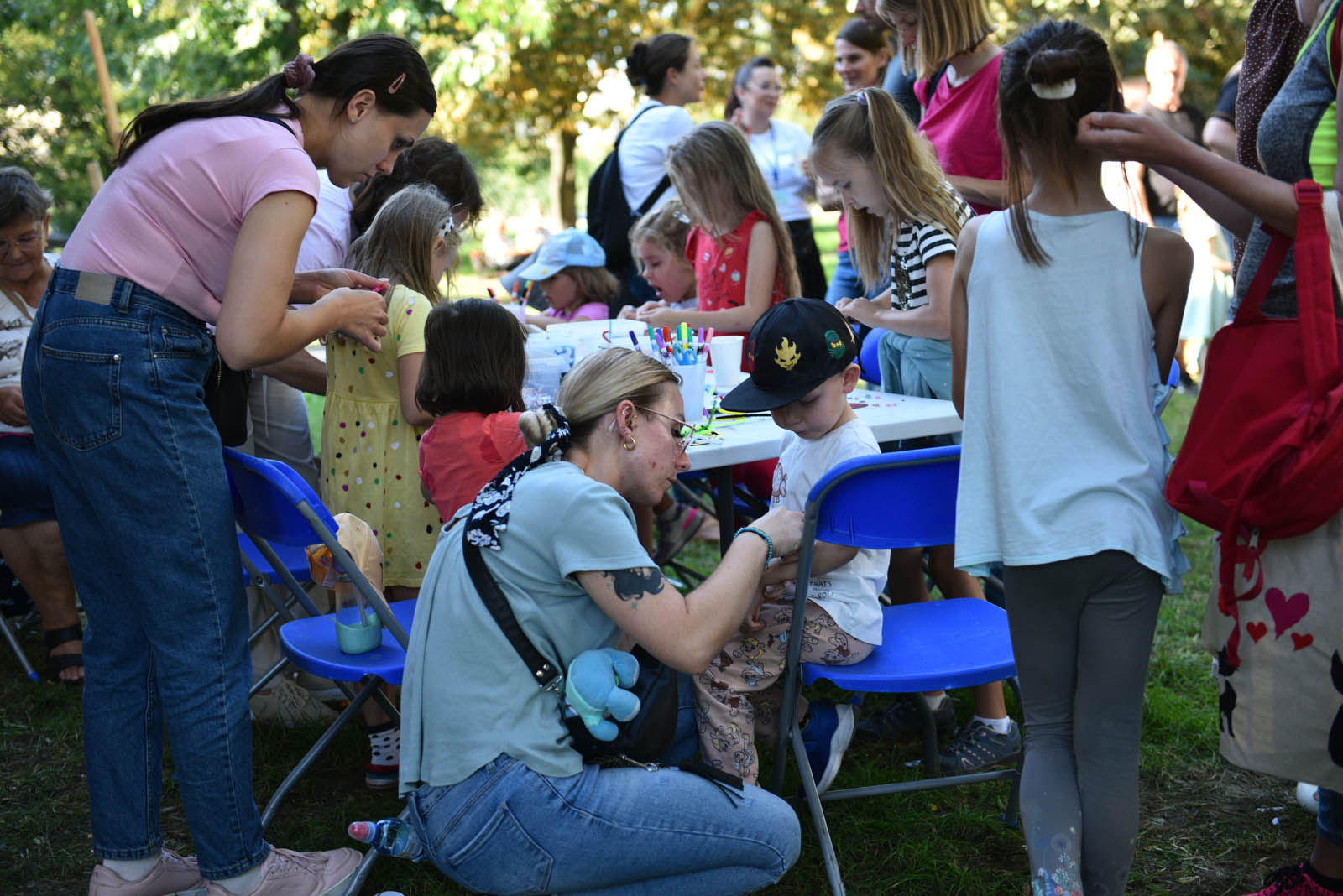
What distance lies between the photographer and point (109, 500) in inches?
76.7

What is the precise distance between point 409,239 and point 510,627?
1.34m

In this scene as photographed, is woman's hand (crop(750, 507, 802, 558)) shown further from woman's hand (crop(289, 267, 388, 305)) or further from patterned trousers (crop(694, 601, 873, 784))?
woman's hand (crop(289, 267, 388, 305))

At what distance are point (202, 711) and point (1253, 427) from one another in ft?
5.67

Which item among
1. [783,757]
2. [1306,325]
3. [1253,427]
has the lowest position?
[783,757]

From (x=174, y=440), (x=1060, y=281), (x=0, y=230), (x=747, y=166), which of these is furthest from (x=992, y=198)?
(x=0, y=230)

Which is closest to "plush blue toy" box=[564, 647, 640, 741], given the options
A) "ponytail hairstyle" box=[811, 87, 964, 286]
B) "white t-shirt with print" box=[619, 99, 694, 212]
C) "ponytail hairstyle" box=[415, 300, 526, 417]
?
"ponytail hairstyle" box=[415, 300, 526, 417]

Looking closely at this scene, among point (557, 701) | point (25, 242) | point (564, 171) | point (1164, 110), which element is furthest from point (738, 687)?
point (564, 171)

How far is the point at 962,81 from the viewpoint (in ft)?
11.0

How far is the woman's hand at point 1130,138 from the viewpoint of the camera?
1.65 meters

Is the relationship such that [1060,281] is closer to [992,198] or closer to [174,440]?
[174,440]

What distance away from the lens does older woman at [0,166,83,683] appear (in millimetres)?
3707

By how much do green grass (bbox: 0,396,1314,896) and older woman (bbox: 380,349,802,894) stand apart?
0.55 meters

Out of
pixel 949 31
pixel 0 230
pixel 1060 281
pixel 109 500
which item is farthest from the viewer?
pixel 0 230

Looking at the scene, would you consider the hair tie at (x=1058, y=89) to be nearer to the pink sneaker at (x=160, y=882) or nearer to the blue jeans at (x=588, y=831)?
the blue jeans at (x=588, y=831)
